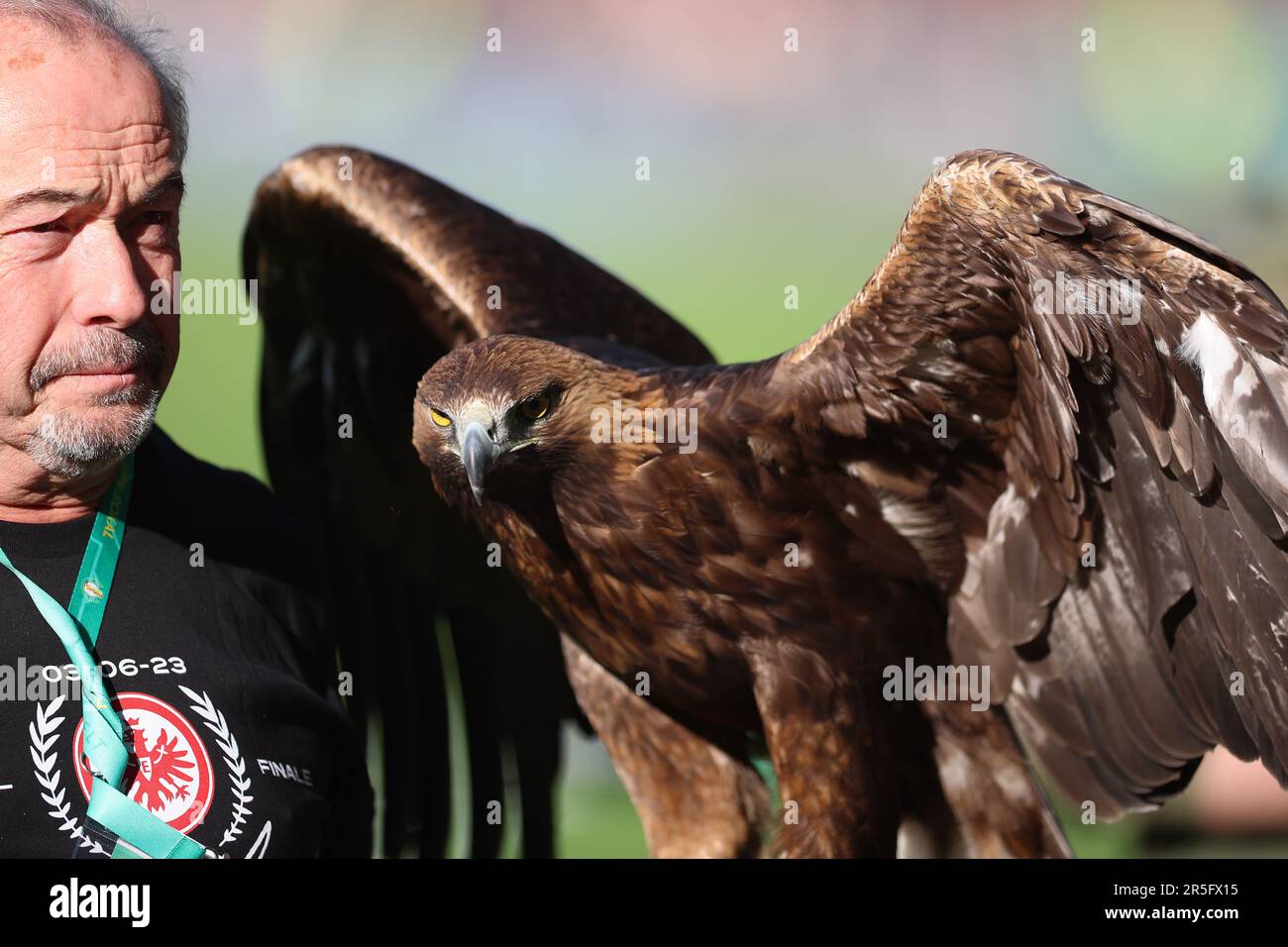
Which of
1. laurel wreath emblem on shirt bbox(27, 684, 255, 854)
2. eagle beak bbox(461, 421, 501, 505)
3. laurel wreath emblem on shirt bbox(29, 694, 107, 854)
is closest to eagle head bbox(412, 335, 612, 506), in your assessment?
eagle beak bbox(461, 421, 501, 505)

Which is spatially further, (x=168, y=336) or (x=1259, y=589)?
(x=1259, y=589)

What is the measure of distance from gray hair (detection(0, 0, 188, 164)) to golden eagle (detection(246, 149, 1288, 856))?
0.78m

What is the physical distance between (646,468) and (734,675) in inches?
20.9

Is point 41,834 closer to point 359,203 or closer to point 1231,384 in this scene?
point 1231,384

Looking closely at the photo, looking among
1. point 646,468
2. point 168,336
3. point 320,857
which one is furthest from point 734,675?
point 168,336

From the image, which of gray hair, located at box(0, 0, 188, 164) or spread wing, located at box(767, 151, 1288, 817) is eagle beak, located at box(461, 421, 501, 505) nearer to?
spread wing, located at box(767, 151, 1288, 817)

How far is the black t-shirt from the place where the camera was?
1723mm

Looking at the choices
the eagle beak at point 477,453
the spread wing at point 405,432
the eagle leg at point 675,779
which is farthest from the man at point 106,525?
the spread wing at point 405,432

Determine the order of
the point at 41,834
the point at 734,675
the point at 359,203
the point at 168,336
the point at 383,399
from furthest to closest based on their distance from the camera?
the point at 383,399
the point at 359,203
the point at 734,675
the point at 168,336
the point at 41,834

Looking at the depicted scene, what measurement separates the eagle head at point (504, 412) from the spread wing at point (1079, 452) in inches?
17.5

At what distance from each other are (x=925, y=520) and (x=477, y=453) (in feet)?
3.07

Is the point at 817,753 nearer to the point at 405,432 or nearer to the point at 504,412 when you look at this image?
the point at 504,412

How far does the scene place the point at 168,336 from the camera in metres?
1.84

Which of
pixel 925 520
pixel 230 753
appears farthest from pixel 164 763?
pixel 925 520
